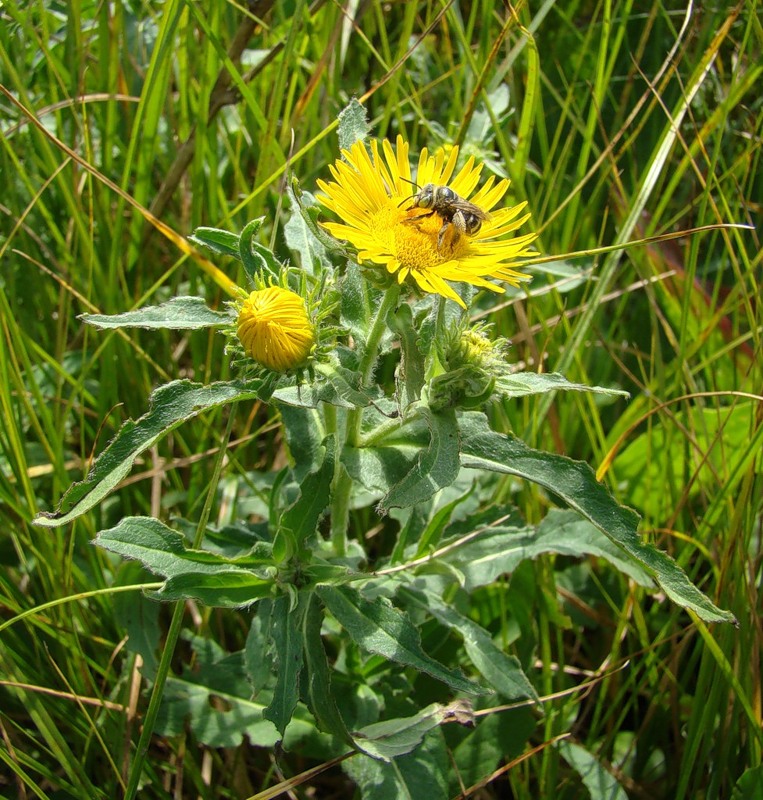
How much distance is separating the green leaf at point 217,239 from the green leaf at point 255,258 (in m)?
0.06

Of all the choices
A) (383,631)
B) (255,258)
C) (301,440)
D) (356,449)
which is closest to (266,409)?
(301,440)

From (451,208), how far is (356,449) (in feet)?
1.92

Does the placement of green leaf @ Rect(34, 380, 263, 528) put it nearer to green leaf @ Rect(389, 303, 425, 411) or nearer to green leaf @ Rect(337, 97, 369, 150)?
green leaf @ Rect(389, 303, 425, 411)

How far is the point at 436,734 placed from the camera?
7.20 feet

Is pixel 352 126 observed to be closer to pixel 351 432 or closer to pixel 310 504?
pixel 351 432

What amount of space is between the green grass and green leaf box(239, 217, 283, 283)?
164mm

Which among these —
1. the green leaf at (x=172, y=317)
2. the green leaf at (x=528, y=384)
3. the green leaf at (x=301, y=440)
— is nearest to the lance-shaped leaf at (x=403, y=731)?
the green leaf at (x=301, y=440)

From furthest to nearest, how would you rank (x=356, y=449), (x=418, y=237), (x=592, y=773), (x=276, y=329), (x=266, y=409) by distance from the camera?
(x=266, y=409) → (x=592, y=773) → (x=356, y=449) → (x=418, y=237) → (x=276, y=329)

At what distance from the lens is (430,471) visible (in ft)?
5.59

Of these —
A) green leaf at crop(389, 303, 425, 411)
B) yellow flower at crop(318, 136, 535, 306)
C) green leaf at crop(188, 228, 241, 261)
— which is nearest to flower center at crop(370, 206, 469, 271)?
yellow flower at crop(318, 136, 535, 306)

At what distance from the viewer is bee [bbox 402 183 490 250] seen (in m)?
1.92

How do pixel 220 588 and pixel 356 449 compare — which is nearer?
pixel 220 588

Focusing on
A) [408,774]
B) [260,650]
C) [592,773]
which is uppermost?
[260,650]

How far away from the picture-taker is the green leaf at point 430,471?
169cm
